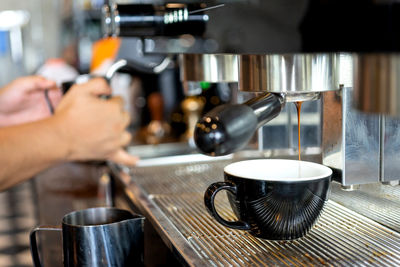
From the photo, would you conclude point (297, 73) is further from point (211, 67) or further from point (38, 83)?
point (38, 83)

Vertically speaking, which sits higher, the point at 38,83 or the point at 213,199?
the point at 38,83

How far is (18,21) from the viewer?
4.54m

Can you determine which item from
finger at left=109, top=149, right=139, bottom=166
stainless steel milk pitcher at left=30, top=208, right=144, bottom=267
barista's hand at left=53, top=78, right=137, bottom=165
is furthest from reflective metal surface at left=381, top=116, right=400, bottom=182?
finger at left=109, top=149, right=139, bottom=166

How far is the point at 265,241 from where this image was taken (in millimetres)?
693

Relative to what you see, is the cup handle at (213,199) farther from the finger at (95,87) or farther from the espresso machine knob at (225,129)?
the finger at (95,87)

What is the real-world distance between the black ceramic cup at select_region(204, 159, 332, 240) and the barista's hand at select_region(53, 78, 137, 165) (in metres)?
0.32

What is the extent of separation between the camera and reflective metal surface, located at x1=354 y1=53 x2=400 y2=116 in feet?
1.36

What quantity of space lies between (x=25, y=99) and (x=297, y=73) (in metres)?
0.90

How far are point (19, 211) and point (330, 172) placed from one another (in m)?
1.08

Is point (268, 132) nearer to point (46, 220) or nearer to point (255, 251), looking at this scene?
point (255, 251)

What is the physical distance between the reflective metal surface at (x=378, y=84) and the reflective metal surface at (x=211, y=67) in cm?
41

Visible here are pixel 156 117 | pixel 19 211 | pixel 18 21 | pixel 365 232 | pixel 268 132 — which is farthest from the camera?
pixel 18 21

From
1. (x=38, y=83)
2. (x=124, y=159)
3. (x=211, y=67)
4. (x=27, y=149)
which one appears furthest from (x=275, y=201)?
(x=38, y=83)

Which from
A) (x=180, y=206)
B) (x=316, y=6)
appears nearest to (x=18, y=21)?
(x=180, y=206)
